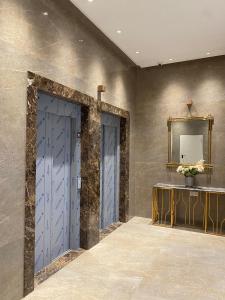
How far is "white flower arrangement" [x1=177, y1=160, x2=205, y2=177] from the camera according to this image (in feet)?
15.3

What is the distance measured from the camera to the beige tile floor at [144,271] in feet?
8.55

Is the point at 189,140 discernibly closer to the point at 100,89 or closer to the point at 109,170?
the point at 109,170

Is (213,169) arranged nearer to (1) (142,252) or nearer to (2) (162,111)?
(2) (162,111)

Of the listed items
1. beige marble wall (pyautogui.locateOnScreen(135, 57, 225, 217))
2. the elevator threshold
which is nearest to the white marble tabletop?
beige marble wall (pyautogui.locateOnScreen(135, 57, 225, 217))

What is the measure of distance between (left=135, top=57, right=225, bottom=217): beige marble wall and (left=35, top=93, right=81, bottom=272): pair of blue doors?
2.10 m

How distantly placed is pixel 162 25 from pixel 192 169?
2565 mm

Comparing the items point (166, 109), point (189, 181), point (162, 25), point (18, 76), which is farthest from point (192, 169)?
point (18, 76)

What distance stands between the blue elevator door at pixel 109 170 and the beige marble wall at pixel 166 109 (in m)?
0.66

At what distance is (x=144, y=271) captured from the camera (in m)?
3.10

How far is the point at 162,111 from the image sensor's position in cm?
531

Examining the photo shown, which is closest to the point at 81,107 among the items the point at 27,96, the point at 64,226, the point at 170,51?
the point at 27,96

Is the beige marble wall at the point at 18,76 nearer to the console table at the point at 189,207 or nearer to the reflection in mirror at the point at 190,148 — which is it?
the reflection in mirror at the point at 190,148

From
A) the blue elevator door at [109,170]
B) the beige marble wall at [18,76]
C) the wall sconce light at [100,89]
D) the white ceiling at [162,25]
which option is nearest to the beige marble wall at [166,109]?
the white ceiling at [162,25]

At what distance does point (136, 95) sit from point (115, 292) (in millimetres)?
3998
